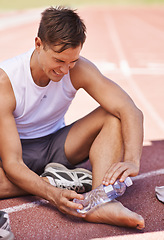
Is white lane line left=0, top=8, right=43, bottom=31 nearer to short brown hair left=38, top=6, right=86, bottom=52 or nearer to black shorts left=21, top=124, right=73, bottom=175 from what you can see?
black shorts left=21, top=124, right=73, bottom=175

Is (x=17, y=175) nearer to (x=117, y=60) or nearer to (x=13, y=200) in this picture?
(x=13, y=200)

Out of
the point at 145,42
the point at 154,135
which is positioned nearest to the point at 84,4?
the point at 145,42

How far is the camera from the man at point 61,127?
2793mm

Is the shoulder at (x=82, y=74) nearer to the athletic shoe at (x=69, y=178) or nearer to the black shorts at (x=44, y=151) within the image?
the black shorts at (x=44, y=151)

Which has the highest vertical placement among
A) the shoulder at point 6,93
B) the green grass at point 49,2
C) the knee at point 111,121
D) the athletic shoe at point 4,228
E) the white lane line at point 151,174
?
the shoulder at point 6,93

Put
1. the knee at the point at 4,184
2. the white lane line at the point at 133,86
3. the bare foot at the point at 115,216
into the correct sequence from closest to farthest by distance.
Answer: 1. the bare foot at the point at 115,216
2. the knee at the point at 4,184
3. the white lane line at the point at 133,86

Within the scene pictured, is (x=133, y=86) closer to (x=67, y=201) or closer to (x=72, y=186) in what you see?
(x=72, y=186)

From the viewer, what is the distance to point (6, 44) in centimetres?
1383

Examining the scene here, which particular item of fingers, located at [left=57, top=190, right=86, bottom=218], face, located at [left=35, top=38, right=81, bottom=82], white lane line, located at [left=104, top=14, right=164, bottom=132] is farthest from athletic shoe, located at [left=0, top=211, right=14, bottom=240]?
white lane line, located at [left=104, top=14, right=164, bottom=132]

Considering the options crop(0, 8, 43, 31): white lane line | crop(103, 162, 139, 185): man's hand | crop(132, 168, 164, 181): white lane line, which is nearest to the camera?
crop(103, 162, 139, 185): man's hand

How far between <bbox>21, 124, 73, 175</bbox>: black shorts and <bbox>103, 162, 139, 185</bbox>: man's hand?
2.45 ft

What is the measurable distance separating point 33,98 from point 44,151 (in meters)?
0.58

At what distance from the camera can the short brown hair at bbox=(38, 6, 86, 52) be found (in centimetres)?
277

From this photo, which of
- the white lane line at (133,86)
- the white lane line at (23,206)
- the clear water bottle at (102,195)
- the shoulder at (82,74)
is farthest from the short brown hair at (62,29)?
the white lane line at (133,86)
